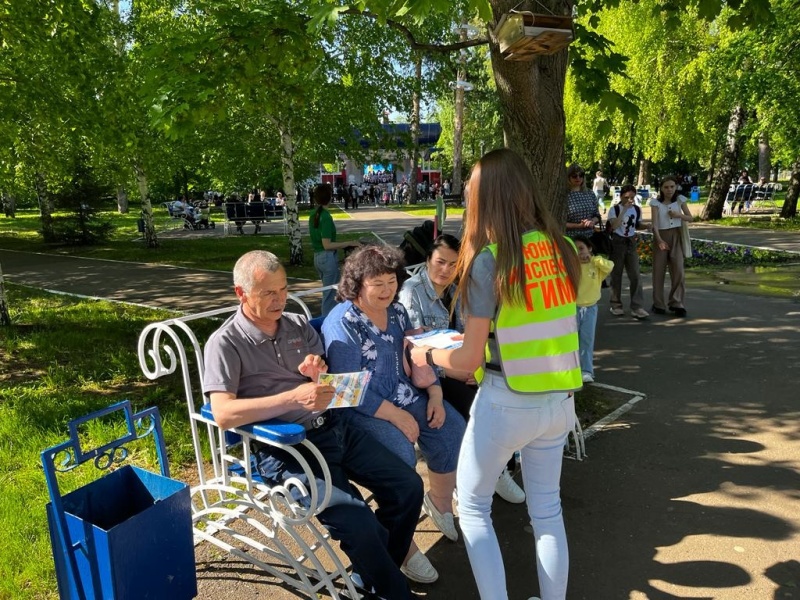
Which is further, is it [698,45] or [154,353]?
[698,45]

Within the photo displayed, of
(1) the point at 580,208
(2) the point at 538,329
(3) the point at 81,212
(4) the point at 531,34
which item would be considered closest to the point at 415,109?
(3) the point at 81,212

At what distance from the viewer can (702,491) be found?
3.65 meters

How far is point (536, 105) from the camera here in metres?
4.31

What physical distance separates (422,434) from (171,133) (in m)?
3.34

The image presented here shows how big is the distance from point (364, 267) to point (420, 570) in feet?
4.87

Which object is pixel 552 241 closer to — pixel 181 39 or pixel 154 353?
pixel 154 353

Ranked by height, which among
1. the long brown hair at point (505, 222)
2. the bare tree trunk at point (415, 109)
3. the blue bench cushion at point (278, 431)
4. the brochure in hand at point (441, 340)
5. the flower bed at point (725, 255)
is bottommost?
the flower bed at point (725, 255)

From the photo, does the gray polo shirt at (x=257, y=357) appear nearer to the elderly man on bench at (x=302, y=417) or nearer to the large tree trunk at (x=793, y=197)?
the elderly man on bench at (x=302, y=417)

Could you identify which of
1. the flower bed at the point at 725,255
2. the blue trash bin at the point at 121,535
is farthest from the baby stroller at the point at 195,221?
the blue trash bin at the point at 121,535

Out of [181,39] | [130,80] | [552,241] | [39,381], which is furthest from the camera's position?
[130,80]

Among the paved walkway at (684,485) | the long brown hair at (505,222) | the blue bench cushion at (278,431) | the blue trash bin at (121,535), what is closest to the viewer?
the long brown hair at (505,222)

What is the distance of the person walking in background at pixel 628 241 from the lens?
25.0ft

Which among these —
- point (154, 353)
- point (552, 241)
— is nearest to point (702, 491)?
point (552, 241)

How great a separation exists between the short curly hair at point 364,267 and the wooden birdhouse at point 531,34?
155 cm
